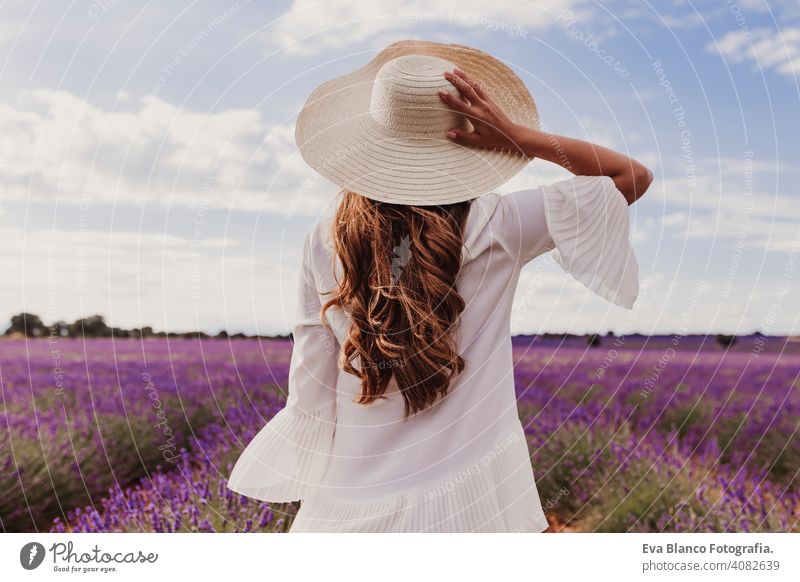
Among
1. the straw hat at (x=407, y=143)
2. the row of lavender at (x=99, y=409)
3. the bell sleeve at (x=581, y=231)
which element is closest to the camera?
the bell sleeve at (x=581, y=231)

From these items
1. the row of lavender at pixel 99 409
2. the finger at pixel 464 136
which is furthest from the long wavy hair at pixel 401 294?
the row of lavender at pixel 99 409

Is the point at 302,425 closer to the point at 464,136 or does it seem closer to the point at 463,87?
the point at 464,136

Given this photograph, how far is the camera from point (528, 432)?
417cm

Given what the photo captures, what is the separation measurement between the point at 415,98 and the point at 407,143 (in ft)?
0.39

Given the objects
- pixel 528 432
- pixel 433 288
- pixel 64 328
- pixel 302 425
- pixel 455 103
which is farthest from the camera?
pixel 64 328

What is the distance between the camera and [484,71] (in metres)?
2.09

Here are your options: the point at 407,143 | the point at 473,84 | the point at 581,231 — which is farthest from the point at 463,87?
the point at 581,231

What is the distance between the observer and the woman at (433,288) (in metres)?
1.69

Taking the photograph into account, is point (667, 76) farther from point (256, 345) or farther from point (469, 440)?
point (256, 345)

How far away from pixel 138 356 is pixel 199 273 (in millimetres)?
2205

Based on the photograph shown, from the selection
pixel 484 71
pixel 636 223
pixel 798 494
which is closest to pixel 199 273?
pixel 484 71

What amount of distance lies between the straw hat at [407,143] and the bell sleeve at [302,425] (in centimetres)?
25

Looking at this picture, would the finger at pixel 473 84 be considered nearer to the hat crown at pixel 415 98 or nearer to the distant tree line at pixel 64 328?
the hat crown at pixel 415 98

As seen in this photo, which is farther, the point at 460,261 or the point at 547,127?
the point at 547,127
